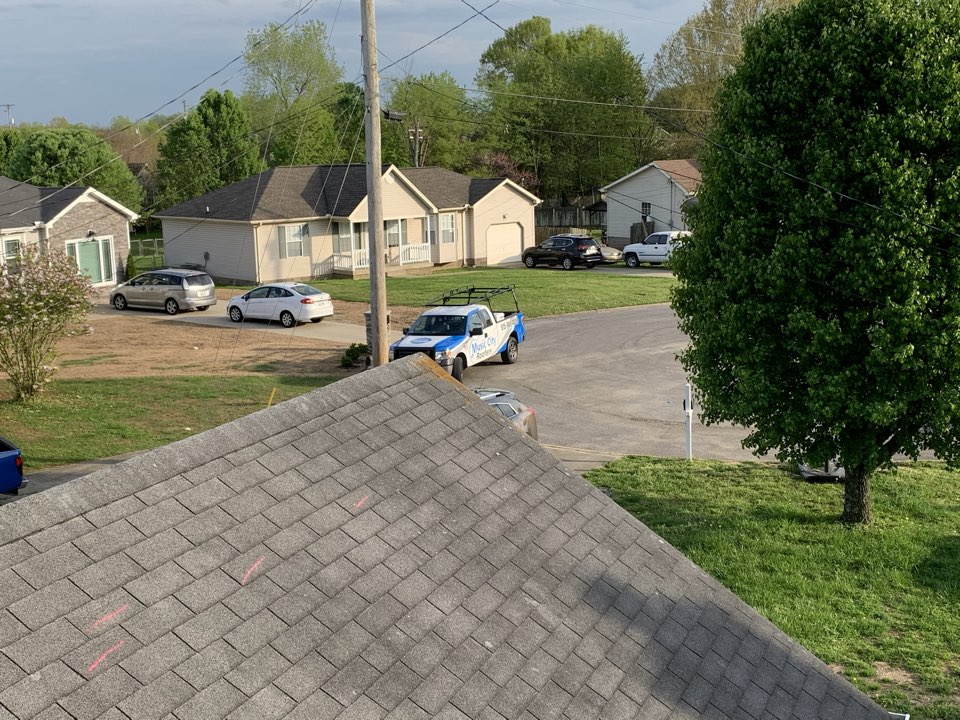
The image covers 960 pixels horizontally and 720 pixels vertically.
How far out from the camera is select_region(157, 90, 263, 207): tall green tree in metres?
61.1

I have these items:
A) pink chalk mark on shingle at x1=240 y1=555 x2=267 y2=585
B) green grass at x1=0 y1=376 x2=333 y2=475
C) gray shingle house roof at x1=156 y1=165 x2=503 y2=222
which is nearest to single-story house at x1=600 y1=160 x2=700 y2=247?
gray shingle house roof at x1=156 y1=165 x2=503 y2=222

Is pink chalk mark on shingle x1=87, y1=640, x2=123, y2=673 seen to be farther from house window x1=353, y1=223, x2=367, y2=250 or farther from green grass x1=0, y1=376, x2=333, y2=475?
house window x1=353, y1=223, x2=367, y2=250

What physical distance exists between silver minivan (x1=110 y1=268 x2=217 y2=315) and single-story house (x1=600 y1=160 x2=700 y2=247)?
27974 millimetres

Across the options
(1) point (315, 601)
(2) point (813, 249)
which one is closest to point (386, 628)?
(1) point (315, 601)

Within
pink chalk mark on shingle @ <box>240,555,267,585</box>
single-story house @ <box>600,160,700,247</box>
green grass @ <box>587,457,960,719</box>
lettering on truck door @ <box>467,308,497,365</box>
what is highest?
single-story house @ <box>600,160,700,247</box>

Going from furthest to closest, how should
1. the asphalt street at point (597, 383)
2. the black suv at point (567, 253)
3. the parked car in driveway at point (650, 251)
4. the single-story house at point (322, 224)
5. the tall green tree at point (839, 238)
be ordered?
the parked car in driveway at point (650, 251) → the black suv at point (567, 253) → the single-story house at point (322, 224) → the asphalt street at point (597, 383) → the tall green tree at point (839, 238)

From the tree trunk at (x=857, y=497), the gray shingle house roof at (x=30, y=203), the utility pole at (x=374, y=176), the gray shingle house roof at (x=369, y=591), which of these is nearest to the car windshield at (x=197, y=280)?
the gray shingle house roof at (x=30, y=203)

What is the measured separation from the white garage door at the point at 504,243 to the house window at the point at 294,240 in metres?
11.4

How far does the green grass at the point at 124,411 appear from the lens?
20578mm

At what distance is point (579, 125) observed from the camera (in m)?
77.4

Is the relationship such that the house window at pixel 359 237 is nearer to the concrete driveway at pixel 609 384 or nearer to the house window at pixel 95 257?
the house window at pixel 95 257

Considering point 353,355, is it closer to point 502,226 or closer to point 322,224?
point 322,224

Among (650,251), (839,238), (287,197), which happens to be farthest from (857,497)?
(650,251)

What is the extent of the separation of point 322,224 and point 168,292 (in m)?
10.9
